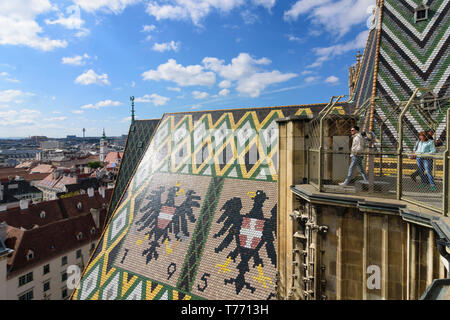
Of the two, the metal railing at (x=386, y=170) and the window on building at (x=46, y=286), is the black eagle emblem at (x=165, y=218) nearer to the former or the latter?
the metal railing at (x=386, y=170)

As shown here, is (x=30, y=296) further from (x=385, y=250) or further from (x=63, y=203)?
(x=385, y=250)

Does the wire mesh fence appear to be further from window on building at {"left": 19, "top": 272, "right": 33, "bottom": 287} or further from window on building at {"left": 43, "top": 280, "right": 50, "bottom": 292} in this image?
window on building at {"left": 43, "top": 280, "right": 50, "bottom": 292}

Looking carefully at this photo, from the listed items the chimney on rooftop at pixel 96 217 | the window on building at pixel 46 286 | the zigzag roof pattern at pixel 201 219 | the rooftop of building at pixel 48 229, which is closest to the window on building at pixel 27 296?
the window on building at pixel 46 286

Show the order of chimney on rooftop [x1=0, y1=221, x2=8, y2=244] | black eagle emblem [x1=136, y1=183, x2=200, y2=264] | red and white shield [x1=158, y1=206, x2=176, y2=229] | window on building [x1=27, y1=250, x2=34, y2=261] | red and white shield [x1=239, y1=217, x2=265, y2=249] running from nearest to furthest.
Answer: red and white shield [x1=239, y1=217, x2=265, y2=249] → black eagle emblem [x1=136, y1=183, x2=200, y2=264] → red and white shield [x1=158, y1=206, x2=176, y2=229] → window on building [x1=27, y1=250, x2=34, y2=261] → chimney on rooftop [x1=0, y1=221, x2=8, y2=244]

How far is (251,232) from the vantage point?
34.7 feet

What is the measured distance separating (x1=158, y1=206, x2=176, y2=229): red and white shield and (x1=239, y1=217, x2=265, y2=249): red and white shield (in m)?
3.95

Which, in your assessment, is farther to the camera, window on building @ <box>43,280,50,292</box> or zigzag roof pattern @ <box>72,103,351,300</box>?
window on building @ <box>43,280,50,292</box>

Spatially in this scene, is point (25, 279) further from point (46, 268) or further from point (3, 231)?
point (3, 231)

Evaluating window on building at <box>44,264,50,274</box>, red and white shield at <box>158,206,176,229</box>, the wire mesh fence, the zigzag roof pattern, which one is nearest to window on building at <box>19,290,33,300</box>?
window on building at <box>44,264,50,274</box>

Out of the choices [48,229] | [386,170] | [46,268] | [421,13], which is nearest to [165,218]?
[386,170]

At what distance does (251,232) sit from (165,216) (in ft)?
15.6

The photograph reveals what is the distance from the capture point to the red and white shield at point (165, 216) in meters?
12.6

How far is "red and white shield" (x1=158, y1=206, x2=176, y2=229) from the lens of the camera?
41.5 feet

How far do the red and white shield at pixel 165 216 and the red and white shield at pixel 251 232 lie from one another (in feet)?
13.0
